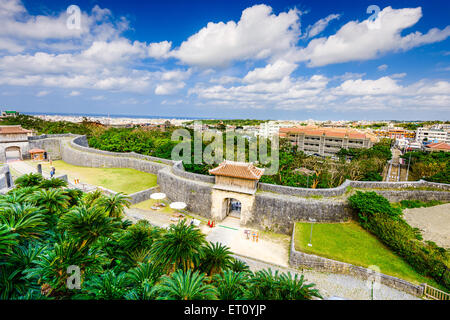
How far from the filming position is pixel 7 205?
6609 millimetres

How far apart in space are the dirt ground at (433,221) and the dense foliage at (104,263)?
14.4m

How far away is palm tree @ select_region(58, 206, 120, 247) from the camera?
6.55 m

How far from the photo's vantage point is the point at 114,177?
25281mm

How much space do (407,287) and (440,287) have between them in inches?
59.1

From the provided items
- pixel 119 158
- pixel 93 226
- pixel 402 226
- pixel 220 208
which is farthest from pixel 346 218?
pixel 119 158

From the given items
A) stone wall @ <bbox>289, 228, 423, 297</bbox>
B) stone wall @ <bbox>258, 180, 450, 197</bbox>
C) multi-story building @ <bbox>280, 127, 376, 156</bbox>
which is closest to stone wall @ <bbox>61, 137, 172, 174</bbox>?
stone wall @ <bbox>258, 180, 450, 197</bbox>

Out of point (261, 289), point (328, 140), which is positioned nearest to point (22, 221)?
point (261, 289)

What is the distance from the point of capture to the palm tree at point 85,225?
655 centimetres

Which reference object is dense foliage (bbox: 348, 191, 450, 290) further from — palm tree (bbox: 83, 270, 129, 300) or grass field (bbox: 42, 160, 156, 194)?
grass field (bbox: 42, 160, 156, 194)

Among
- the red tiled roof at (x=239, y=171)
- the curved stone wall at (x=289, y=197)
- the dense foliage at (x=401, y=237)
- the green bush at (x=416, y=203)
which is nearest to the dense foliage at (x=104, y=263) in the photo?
the red tiled roof at (x=239, y=171)

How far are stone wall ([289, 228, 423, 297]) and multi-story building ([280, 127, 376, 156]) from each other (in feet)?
169

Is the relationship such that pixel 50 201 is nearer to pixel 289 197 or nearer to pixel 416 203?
pixel 289 197

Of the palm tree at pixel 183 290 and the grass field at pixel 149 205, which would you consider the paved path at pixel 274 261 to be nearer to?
the grass field at pixel 149 205

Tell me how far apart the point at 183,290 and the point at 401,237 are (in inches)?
581
